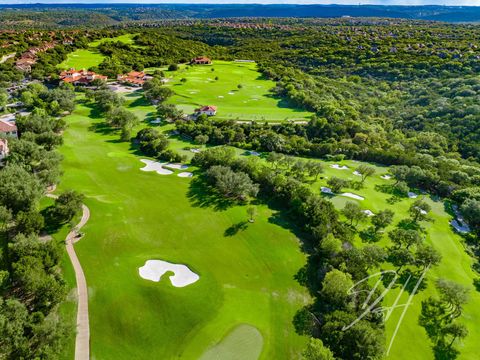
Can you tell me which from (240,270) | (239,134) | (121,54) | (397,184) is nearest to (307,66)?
(121,54)

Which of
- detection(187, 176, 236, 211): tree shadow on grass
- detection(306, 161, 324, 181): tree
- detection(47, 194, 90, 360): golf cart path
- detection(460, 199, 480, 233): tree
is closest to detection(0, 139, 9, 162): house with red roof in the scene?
detection(47, 194, 90, 360): golf cart path

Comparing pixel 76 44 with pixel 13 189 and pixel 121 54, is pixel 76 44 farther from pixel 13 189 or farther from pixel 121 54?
pixel 13 189

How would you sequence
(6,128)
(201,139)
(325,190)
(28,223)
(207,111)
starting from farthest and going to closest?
(207,111) → (201,139) → (6,128) → (325,190) → (28,223)

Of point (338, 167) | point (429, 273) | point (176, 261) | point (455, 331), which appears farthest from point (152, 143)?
point (455, 331)

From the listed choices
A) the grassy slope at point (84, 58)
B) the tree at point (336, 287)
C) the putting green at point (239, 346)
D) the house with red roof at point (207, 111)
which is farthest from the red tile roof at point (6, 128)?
the grassy slope at point (84, 58)

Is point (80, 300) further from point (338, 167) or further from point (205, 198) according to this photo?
point (338, 167)

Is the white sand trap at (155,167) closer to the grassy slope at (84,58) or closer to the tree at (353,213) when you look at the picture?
the tree at (353,213)
